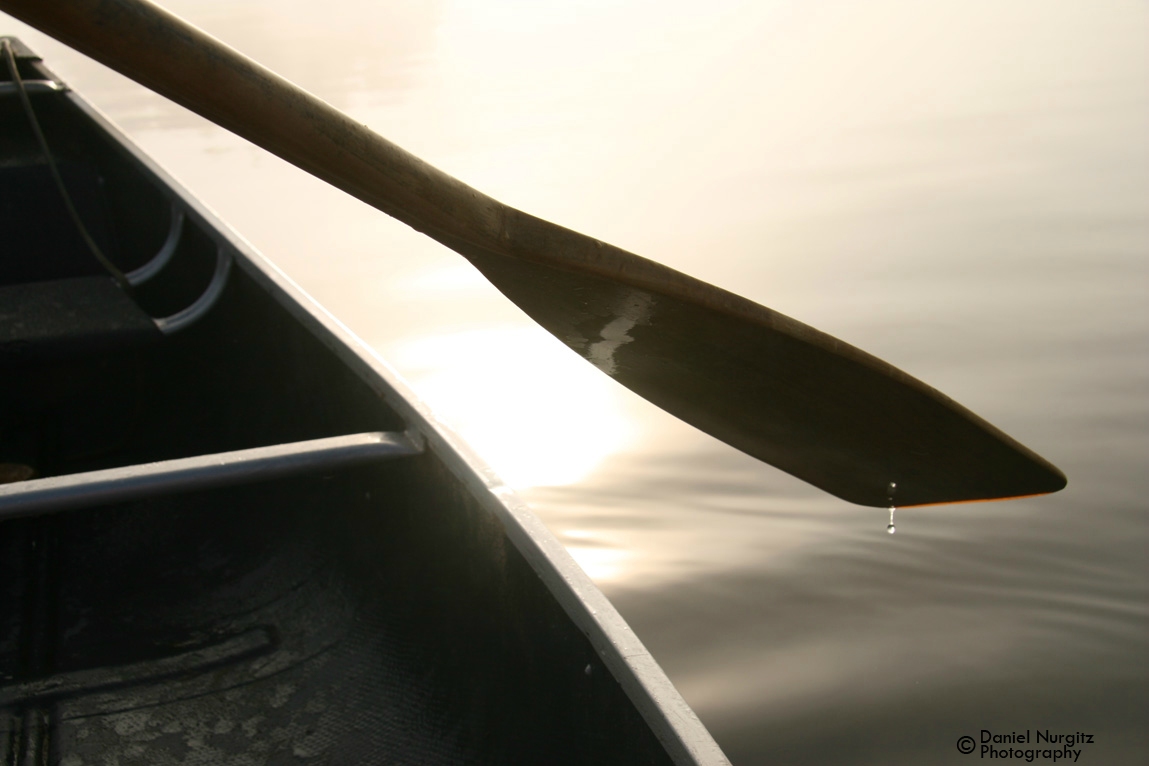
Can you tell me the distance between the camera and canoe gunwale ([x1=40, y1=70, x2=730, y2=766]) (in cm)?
98

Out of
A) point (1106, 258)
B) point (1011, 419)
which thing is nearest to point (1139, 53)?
point (1106, 258)

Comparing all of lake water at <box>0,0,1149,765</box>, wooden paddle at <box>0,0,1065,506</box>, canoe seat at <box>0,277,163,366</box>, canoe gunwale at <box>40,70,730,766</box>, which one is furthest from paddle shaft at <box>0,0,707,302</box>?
canoe seat at <box>0,277,163,366</box>

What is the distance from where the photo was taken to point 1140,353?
3105 mm

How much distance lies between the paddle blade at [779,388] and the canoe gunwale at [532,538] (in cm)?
26

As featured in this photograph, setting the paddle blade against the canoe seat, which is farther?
the canoe seat

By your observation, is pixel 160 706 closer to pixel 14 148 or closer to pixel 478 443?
pixel 478 443

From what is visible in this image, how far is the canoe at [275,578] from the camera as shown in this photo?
1278 millimetres

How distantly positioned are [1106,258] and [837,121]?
110 inches

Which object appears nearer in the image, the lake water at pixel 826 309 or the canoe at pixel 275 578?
the canoe at pixel 275 578

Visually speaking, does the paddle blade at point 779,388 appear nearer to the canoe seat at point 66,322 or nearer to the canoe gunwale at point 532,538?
the canoe gunwale at point 532,538

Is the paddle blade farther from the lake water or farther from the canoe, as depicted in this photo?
the lake water

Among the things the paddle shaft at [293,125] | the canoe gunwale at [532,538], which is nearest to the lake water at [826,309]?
the canoe gunwale at [532,538]

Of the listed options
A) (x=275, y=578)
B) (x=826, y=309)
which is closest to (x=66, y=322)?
(x=275, y=578)

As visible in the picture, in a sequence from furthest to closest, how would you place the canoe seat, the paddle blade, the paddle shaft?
the canoe seat → the paddle blade → the paddle shaft
